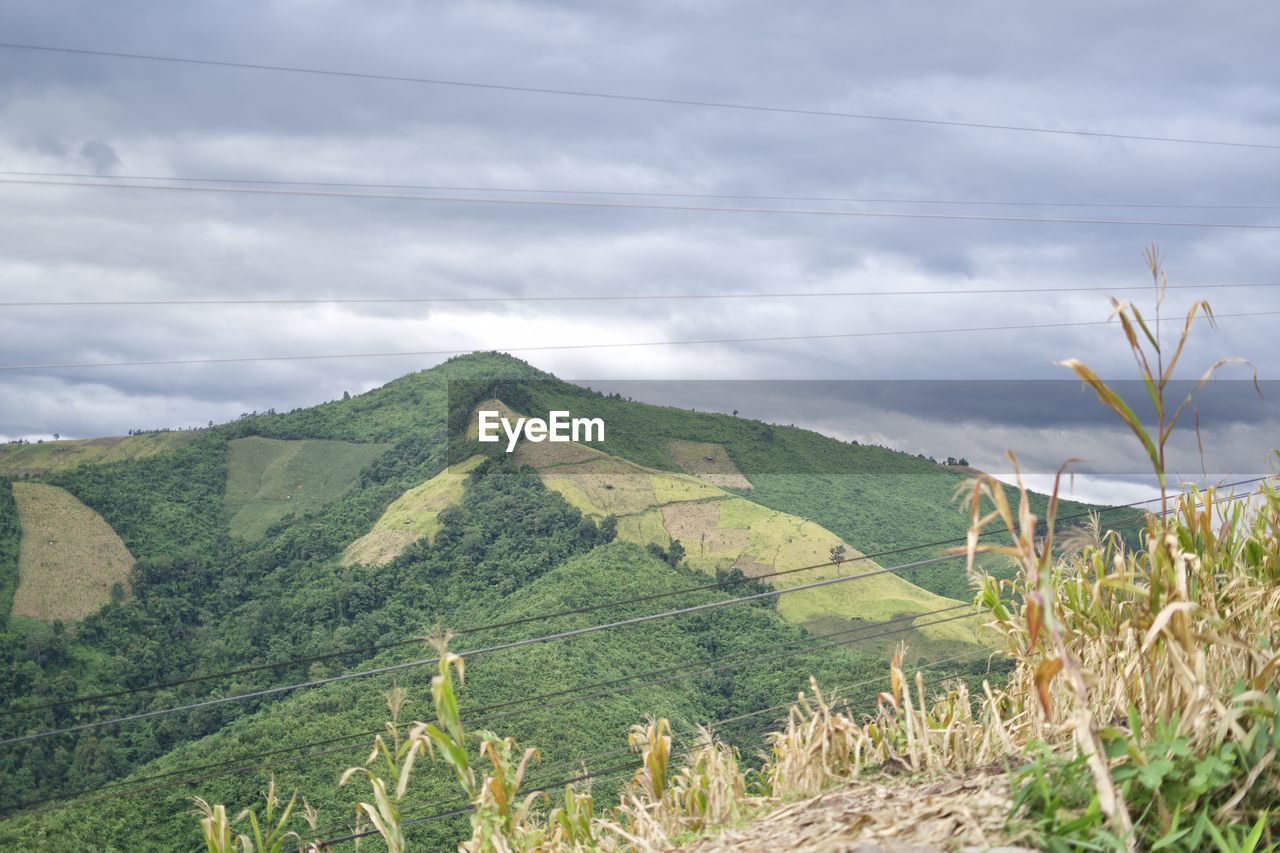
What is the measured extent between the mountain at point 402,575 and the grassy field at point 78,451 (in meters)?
0.22

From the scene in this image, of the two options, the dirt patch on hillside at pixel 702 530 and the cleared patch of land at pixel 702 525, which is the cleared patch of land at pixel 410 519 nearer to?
the cleared patch of land at pixel 702 525

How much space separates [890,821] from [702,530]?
52008 millimetres

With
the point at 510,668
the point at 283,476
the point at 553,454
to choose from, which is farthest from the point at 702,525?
the point at 283,476

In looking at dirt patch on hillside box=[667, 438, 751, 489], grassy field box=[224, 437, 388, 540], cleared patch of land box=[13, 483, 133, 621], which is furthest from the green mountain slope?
grassy field box=[224, 437, 388, 540]

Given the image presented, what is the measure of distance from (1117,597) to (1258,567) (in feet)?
1.90

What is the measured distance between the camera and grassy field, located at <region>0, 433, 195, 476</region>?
57.7m

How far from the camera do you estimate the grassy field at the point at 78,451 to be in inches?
2272

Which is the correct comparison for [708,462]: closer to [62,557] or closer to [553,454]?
[553,454]

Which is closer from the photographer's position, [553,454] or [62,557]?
[62,557]

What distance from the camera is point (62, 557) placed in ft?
165

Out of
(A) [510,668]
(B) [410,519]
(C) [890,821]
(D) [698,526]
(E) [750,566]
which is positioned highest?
(B) [410,519]

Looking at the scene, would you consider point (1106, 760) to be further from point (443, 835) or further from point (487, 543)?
point (487, 543)

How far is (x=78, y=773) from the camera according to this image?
33594 millimetres

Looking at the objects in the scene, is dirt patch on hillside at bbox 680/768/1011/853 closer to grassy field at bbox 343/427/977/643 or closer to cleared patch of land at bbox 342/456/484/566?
grassy field at bbox 343/427/977/643
